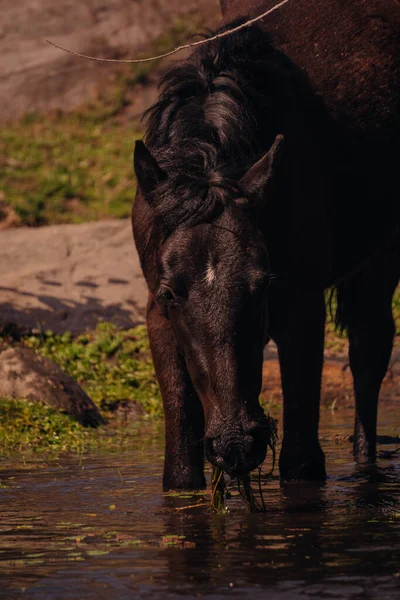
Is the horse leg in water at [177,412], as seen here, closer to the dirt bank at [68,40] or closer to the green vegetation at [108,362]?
the green vegetation at [108,362]

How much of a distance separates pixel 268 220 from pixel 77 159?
12.5m

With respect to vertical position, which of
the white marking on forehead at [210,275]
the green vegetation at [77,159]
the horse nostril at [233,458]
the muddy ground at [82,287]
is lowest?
the horse nostril at [233,458]

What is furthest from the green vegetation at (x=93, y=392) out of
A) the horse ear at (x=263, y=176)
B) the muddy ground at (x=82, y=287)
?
the horse ear at (x=263, y=176)

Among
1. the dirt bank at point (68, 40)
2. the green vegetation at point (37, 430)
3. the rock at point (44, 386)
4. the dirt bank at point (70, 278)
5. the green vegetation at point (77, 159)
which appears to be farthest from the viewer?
the dirt bank at point (68, 40)

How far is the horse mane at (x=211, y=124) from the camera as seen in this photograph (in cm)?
520

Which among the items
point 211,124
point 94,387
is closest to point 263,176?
point 211,124

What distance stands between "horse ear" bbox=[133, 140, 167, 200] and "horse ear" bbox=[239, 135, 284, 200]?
0.38m

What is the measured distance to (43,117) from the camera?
20.1m

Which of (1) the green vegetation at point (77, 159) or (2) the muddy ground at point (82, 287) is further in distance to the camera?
(1) the green vegetation at point (77, 159)

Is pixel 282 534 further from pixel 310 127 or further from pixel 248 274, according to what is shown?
pixel 310 127

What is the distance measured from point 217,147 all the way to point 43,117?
15046 millimetres

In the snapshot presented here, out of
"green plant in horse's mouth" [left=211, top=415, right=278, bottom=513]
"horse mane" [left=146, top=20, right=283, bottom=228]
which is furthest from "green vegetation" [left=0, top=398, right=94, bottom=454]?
"horse mane" [left=146, top=20, right=283, bottom=228]

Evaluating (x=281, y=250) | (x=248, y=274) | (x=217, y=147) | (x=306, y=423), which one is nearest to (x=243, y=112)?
(x=217, y=147)

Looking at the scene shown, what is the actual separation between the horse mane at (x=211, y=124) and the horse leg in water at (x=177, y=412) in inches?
34.0
